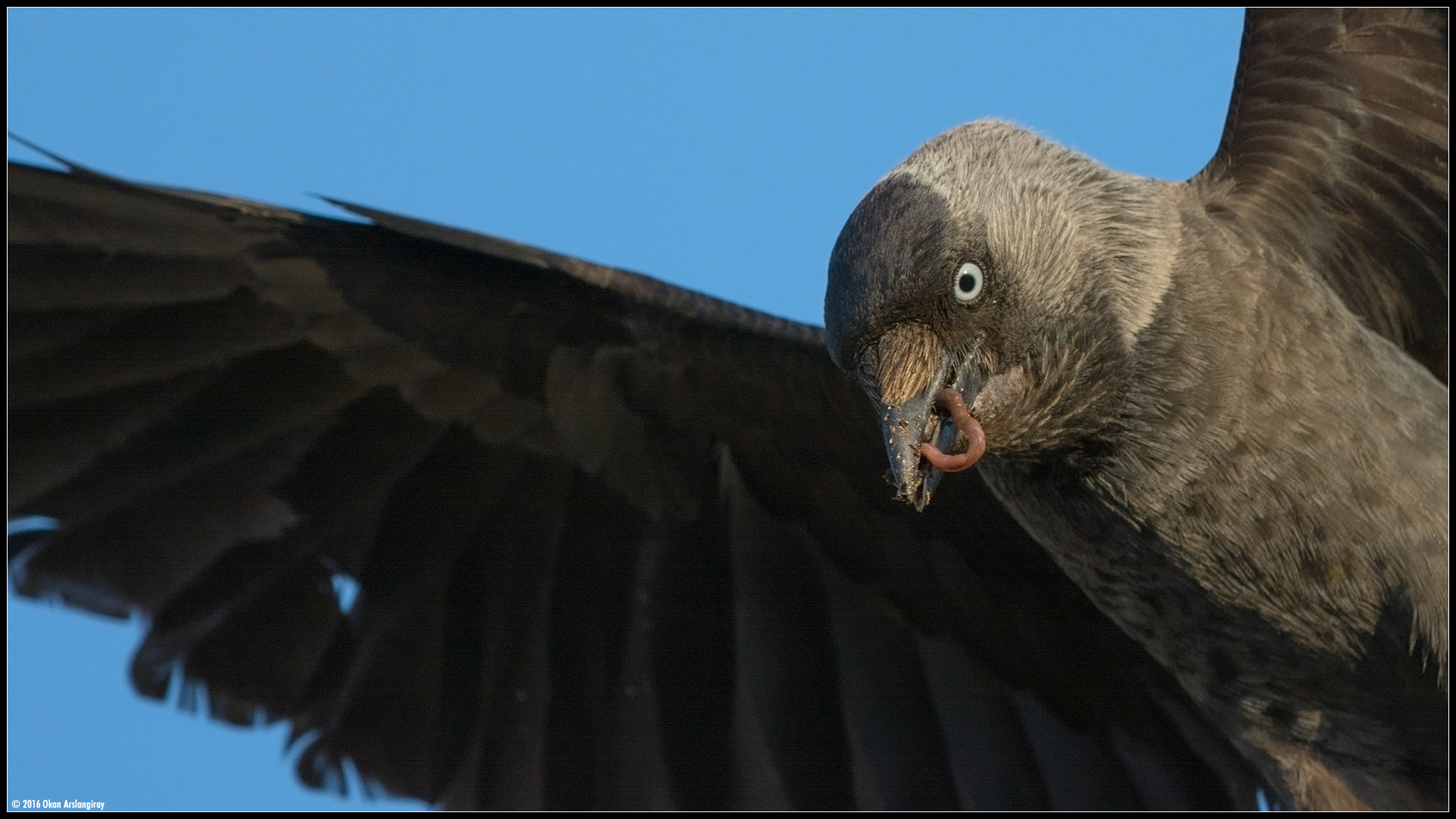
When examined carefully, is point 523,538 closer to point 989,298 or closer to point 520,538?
point 520,538

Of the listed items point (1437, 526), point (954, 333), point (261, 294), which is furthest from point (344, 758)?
point (1437, 526)

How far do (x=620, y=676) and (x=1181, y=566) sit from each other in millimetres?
2321

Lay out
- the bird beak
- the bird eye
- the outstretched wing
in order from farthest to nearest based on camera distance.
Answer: the outstretched wing < the bird eye < the bird beak

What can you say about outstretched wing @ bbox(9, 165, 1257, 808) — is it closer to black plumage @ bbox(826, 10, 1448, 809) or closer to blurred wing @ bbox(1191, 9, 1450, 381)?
black plumage @ bbox(826, 10, 1448, 809)

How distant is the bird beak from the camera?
4574 mm

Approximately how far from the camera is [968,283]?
4.73m

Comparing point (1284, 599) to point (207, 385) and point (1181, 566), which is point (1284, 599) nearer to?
point (1181, 566)

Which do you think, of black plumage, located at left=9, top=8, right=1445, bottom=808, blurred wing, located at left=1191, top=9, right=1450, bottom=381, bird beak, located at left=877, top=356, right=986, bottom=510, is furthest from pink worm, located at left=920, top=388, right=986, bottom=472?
black plumage, located at left=9, top=8, right=1445, bottom=808

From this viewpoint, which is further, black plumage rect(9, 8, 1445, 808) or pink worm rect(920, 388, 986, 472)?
black plumage rect(9, 8, 1445, 808)

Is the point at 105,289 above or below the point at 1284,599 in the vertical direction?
above

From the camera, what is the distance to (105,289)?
19.5 ft

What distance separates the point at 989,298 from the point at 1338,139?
158 cm

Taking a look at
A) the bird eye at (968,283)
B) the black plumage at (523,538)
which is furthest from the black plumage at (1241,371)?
the black plumage at (523,538)

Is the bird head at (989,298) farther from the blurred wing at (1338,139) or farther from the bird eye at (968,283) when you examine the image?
the blurred wing at (1338,139)
